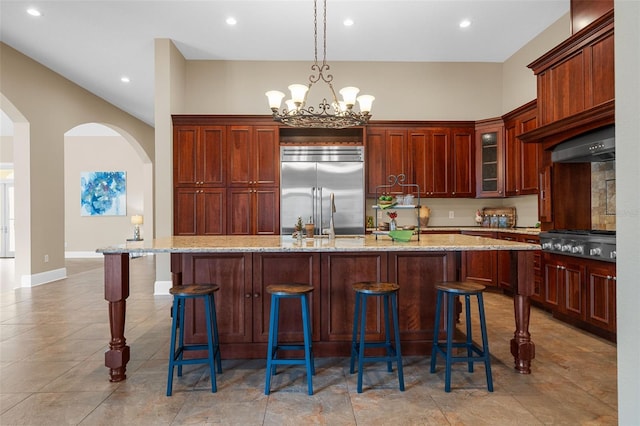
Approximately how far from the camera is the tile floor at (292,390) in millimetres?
2111

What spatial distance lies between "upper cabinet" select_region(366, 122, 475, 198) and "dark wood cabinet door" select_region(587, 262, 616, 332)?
257 centimetres

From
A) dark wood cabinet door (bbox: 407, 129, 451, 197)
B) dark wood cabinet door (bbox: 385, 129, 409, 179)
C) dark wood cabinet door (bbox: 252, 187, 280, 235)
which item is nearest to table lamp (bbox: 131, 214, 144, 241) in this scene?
dark wood cabinet door (bbox: 252, 187, 280, 235)

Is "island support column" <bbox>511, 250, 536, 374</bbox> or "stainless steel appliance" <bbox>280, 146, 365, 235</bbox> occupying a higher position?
"stainless steel appliance" <bbox>280, 146, 365, 235</bbox>

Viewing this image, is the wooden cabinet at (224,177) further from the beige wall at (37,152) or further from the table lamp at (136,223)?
the table lamp at (136,223)

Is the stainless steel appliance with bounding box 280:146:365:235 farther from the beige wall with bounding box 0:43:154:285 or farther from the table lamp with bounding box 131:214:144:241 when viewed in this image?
the table lamp with bounding box 131:214:144:241

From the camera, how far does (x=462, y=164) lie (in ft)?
19.0

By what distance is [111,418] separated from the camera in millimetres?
2111

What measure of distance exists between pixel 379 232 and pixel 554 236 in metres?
2.06

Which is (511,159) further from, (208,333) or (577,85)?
(208,333)

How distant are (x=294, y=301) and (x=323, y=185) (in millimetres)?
2785

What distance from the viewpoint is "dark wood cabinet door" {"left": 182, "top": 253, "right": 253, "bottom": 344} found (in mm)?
2889

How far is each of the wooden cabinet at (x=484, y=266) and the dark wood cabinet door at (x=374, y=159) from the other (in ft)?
4.94

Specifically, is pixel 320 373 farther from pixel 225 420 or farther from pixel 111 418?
pixel 111 418

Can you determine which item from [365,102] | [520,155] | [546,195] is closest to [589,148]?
[546,195]
